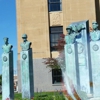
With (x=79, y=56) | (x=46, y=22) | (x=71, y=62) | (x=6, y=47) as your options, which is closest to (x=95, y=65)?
(x=79, y=56)

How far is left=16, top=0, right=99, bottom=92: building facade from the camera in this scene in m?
26.1

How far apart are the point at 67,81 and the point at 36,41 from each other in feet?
54.0

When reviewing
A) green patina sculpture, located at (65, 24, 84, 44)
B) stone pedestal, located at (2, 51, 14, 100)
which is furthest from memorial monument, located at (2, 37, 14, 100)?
green patina sculpture, located at (65, 24, 84, 44)

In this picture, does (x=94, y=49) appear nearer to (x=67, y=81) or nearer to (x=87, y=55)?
(x=87, y=55)

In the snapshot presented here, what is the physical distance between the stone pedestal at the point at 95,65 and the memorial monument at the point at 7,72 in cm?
413

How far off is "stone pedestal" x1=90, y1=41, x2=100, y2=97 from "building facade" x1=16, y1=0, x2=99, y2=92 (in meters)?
13.8

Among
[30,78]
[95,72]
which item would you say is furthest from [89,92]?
[30,78]

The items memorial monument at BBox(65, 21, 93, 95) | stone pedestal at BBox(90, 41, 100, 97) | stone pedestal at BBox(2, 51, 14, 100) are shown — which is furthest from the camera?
stone pedestal at BBox(2, 51, 14, 100)

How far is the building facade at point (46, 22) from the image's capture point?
26.1 meters

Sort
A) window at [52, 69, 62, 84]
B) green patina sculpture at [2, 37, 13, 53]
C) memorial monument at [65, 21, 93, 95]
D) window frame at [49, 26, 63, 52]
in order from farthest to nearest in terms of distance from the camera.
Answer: window frame at [49, 26, 63, 52] < window at [52, 69, 62, 84] < green patina sculpture at [2, 37, 13, 53] < memorial monument at [65, 21, 93, 95]

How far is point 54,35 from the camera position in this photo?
26922 millimetres

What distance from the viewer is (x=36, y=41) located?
26328mm

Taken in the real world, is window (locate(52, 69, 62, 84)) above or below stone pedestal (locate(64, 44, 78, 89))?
below

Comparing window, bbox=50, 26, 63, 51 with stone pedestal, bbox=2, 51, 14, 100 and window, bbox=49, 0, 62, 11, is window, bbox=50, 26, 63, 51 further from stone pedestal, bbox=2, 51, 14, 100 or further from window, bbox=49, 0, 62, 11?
stone pedestal, bbox=2, 51, 14, 100
